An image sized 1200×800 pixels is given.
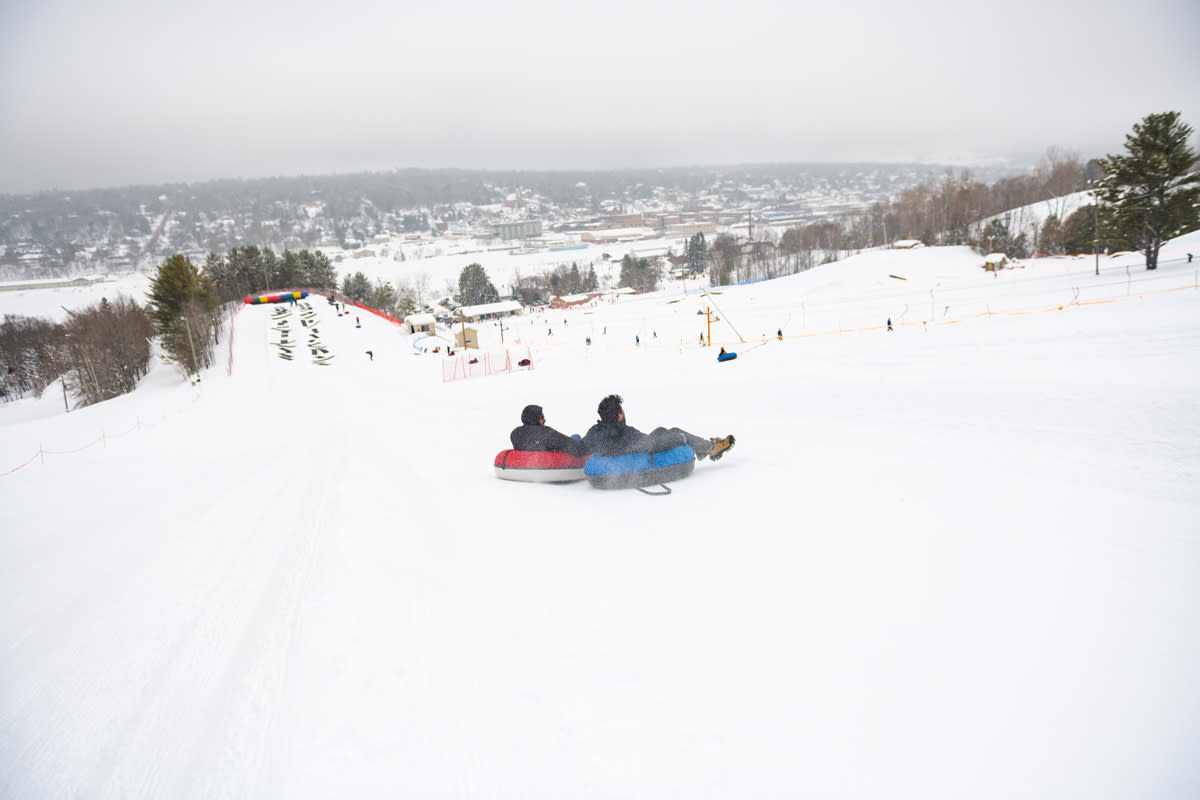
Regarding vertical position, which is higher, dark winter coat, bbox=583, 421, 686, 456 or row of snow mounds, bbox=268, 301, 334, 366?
row of snow mounds, bbox=268, 301, 334, 366

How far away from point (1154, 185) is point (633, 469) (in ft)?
117

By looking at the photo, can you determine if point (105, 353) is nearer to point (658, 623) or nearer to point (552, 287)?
point (658, 623)

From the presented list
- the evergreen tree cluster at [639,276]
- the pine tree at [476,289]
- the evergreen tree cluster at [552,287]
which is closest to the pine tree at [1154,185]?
the evergreen tree cluster at [639,276]

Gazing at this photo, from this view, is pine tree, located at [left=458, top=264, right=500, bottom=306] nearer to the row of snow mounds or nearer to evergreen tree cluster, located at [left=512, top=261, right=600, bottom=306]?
evergreen tree cluster, located at [left=512, top=261, right=600, bottom=306]

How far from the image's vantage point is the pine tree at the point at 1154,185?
86.8 ft

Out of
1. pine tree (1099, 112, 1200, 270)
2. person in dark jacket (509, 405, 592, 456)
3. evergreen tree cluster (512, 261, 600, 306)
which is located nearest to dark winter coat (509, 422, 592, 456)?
person in dark jacket (509, 405, 592, 456)

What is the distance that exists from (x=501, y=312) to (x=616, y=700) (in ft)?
282

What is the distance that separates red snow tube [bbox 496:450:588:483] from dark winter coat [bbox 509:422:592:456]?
0.08m

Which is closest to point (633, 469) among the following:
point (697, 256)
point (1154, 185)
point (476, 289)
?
point (1154, 185)

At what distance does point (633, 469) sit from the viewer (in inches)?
292

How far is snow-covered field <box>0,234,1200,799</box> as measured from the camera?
3.09 meters

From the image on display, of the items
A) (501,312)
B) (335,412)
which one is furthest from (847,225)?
(335,412)

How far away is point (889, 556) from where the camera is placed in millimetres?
4934

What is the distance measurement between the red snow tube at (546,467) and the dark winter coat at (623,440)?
0.46 metres
